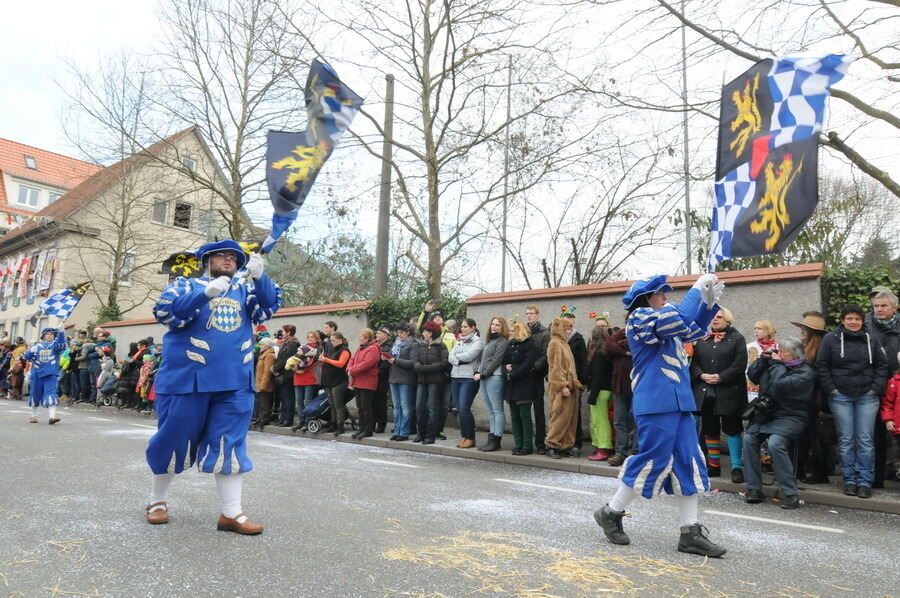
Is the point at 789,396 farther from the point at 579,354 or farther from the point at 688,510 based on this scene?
the point at 579,354

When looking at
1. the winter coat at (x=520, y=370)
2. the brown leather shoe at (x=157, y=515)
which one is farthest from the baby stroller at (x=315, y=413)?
the brown leather shoe at (x=157, y=515)

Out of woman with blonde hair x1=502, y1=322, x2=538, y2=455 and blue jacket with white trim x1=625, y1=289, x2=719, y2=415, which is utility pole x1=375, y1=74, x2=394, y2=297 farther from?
blue jacket with white trim x1=625, y1=289, x2=719, y2=415

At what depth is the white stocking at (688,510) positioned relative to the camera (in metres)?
4.59

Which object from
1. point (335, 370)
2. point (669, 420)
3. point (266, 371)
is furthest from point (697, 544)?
point (266, 371)

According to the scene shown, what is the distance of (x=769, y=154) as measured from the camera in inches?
175

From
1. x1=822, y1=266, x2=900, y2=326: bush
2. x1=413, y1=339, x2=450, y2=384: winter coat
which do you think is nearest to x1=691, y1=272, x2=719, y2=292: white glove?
x1=822, y1=266, x2=900, y2=326: bush

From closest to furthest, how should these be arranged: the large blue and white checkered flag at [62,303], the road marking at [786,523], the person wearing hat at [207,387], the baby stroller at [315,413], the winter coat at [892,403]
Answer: the person wearing hat at [207,387], the road marking at [786,523], the winter coat at [892,403], the baby stroller at [315,413], the large blue and white checkered flag at [62,303]

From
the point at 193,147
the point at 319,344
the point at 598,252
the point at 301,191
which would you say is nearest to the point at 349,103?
the point at 301,191

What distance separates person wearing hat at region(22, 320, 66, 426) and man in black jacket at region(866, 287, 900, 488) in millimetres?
13139

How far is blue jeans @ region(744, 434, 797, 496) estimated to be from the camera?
6.51 metres

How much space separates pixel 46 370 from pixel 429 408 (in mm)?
7895

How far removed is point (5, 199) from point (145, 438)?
5362 cm

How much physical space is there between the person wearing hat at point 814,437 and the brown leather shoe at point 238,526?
558 cm

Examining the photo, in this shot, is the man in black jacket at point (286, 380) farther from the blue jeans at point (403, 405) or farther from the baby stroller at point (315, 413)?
the blue jeans at point (403, 405)
